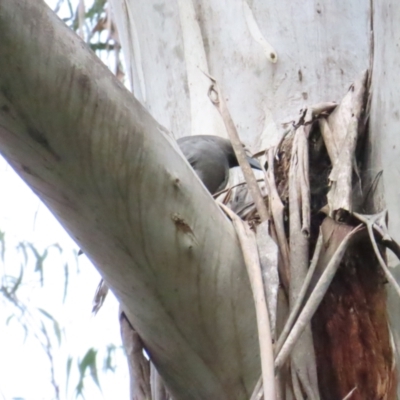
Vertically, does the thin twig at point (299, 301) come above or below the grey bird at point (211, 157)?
below

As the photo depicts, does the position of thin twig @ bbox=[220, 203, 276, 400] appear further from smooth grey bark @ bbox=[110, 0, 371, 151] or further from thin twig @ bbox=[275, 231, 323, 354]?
smooth grey bark @ bbox=[110, 0, 371, 151]

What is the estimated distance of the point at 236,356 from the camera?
877 mm

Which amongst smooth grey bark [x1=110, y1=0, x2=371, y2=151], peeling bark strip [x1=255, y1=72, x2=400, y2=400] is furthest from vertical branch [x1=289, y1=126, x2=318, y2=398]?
smooth grey bark [x1=110, y1=0, x2=371, y2=151]

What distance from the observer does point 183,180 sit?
825 mm

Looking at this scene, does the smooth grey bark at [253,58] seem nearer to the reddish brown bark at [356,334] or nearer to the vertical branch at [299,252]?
the vertical branch at [299,252]

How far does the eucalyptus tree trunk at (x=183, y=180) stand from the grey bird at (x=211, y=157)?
0.56 feet

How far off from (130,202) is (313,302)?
0.72 feet

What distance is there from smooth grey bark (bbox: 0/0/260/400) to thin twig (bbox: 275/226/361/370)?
0.26 feet

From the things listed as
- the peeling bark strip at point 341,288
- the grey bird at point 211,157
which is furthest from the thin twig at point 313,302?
the grey bird at point 211,157

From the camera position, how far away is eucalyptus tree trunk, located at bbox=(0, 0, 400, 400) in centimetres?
74

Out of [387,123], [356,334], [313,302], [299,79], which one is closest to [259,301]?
[313,302]

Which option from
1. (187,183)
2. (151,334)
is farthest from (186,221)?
(151,334)

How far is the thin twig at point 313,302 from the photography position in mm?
755

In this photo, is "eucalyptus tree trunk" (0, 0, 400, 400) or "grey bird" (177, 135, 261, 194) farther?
"grey bird" (177, 135, 261, 194)
